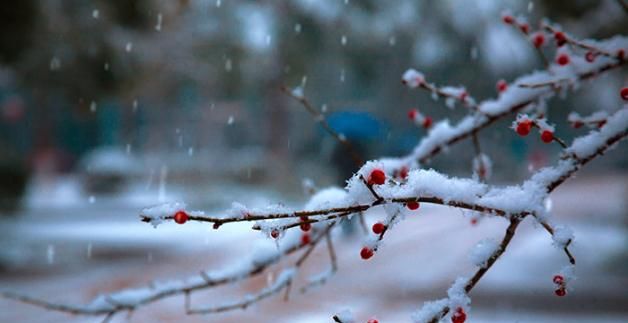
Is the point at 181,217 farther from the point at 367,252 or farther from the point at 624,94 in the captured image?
the point at 624,94

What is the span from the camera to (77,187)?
2327 centimetres

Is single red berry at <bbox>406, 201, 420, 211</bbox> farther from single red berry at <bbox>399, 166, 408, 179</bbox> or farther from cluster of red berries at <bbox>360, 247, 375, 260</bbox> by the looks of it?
single red berry at <bbox>399, 166, 408, 179</bbox>

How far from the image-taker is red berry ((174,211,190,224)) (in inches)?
49.9

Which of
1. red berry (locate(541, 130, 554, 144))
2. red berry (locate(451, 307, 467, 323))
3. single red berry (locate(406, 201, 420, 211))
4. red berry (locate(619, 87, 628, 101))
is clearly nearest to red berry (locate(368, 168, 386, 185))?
single red berry (locate(406, 201, 420, 211))

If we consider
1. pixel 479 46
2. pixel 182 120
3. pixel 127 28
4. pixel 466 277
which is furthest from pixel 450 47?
pixel 466 277

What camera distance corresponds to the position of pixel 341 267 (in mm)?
10367

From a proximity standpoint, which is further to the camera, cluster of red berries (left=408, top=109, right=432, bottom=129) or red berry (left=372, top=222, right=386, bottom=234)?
cluster of red berries (left=408, top=109, right=432, bottom=129)

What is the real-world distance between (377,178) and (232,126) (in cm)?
3419

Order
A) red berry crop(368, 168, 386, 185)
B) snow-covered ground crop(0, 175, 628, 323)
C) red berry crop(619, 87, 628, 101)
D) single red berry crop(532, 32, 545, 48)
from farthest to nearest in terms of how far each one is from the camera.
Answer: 1. snow-covered ground crop(0, 175, 628, 323)
2. single red berry crop(532, 32, 545, 48)
3. red berry crop(619, 87, 628, 101)
4. red berry crop(368, 168, 386, 185)

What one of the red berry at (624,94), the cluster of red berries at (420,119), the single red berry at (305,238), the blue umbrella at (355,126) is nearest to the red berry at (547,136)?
the red berry at (624,94)

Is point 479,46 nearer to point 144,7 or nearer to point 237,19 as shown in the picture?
point 237,19

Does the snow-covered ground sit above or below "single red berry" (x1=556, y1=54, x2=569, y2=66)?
above

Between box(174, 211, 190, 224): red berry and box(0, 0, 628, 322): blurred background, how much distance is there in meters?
0.45

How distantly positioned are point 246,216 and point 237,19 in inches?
755
